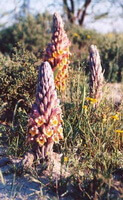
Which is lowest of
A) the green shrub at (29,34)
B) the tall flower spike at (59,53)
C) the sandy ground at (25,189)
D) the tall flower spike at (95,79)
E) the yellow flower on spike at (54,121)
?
the sandy ground at (25,189)

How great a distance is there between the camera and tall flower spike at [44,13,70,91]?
4.51 metres

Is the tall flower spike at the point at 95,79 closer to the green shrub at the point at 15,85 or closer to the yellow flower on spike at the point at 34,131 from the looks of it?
the green shrub at the point at 15,85

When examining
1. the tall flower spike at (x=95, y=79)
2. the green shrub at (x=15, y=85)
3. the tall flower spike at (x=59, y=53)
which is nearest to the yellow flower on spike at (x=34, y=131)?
the tall flower spike at (x=95, y=79)

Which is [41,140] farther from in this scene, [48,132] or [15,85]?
[15,85]

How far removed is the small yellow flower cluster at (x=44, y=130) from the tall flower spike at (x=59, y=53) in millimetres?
1549

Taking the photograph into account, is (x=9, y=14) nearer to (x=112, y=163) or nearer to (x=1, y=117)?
(x=1, y=117)

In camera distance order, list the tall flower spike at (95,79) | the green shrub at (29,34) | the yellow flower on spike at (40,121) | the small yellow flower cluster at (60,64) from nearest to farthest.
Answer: the yellow flower on spike at (40,121), the tall flower spike at (95,79), the small yellow flower cluster at (60,64), the green shrub at (29,34)

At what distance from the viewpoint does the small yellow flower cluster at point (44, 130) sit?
114 inches

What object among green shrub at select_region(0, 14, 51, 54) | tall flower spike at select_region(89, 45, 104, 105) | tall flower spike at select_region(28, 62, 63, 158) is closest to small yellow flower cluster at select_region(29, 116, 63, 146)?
tall flower spike at select_region(28, 62, 63, 158)

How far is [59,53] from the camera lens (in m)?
4.51

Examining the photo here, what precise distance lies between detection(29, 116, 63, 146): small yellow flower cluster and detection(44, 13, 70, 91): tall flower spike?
1.55m

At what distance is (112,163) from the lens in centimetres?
305

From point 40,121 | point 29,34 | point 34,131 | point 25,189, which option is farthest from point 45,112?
point 29,34

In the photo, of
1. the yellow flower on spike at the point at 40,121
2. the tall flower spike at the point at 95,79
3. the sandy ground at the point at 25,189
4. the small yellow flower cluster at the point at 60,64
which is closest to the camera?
the sandy ground at the point at 25,189
